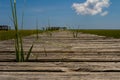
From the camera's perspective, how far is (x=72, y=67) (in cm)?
184

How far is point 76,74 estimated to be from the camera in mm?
1573

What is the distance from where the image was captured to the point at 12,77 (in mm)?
1505

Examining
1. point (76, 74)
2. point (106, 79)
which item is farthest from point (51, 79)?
point (106, 79)

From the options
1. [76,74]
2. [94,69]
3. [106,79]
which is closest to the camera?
[106,79]

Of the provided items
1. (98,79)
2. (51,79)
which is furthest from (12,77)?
(98,79)

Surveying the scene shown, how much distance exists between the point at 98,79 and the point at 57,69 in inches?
15.1

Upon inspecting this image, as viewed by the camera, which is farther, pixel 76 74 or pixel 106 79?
pixel 76 74

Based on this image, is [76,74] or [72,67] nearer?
[76,74]

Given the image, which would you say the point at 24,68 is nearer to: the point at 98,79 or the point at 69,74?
the point at 69,74

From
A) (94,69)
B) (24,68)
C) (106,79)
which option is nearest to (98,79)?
(106,79)

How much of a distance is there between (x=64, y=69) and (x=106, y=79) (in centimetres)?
39

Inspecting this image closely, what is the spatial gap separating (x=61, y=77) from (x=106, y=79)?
9.3 inches

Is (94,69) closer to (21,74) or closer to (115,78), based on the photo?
(115,78)

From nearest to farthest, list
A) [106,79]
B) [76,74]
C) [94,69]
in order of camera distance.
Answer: [106,79] → [76,74] → [94,69]
